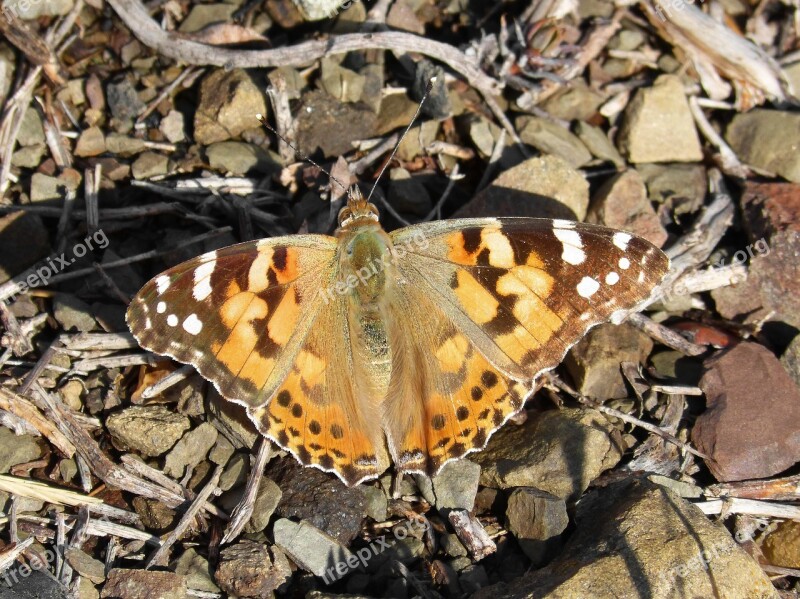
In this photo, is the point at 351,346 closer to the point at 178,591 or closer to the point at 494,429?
the point at 494,429

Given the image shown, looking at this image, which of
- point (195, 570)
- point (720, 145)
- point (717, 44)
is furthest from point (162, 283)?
point (717, 44)

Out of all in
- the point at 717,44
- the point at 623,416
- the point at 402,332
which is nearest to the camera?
the point at 402,332

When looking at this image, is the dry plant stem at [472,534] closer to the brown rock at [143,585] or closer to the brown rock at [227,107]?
the brown rock at [143,585]

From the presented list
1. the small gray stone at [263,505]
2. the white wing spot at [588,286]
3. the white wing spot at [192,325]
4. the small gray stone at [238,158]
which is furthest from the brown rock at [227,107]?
the white wing spot at [588,286]

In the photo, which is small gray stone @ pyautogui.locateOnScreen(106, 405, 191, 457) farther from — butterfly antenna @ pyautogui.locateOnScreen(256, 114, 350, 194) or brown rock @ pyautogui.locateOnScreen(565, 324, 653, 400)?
brown rock @ pyautogui.locateOnScreen(565, 324, 653, 400)

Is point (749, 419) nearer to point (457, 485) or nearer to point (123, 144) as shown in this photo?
point (457, 485)

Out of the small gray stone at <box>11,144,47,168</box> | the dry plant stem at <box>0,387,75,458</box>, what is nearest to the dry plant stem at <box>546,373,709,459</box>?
the dry plant stem at <box>0,387,75,458</box>

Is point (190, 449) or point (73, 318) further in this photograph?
point (73, 318)
